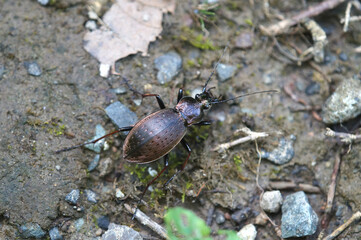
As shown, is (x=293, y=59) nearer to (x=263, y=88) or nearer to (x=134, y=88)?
(x=263, y=88)

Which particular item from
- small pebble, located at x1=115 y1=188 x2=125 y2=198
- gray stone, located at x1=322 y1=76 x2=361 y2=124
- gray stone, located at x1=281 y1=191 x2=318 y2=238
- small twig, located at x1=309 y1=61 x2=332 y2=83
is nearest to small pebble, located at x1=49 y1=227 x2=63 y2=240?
small pebble, located at x1=115 y1=188 x2=125 y2=198

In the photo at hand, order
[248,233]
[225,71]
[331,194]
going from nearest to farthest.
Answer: [248,233] → [331,194] → [225,71]

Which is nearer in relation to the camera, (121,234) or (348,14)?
(121,234)

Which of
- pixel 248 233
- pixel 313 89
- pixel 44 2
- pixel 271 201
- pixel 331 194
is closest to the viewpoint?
pixel 248 233

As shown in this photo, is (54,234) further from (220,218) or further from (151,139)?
(220,218)

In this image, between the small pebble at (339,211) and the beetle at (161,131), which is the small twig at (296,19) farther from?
the small pebble at (339,211)

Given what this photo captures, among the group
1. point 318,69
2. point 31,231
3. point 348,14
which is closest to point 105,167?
point 31,231

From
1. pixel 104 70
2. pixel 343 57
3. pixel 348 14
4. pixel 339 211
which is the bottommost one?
pixel 339 211
